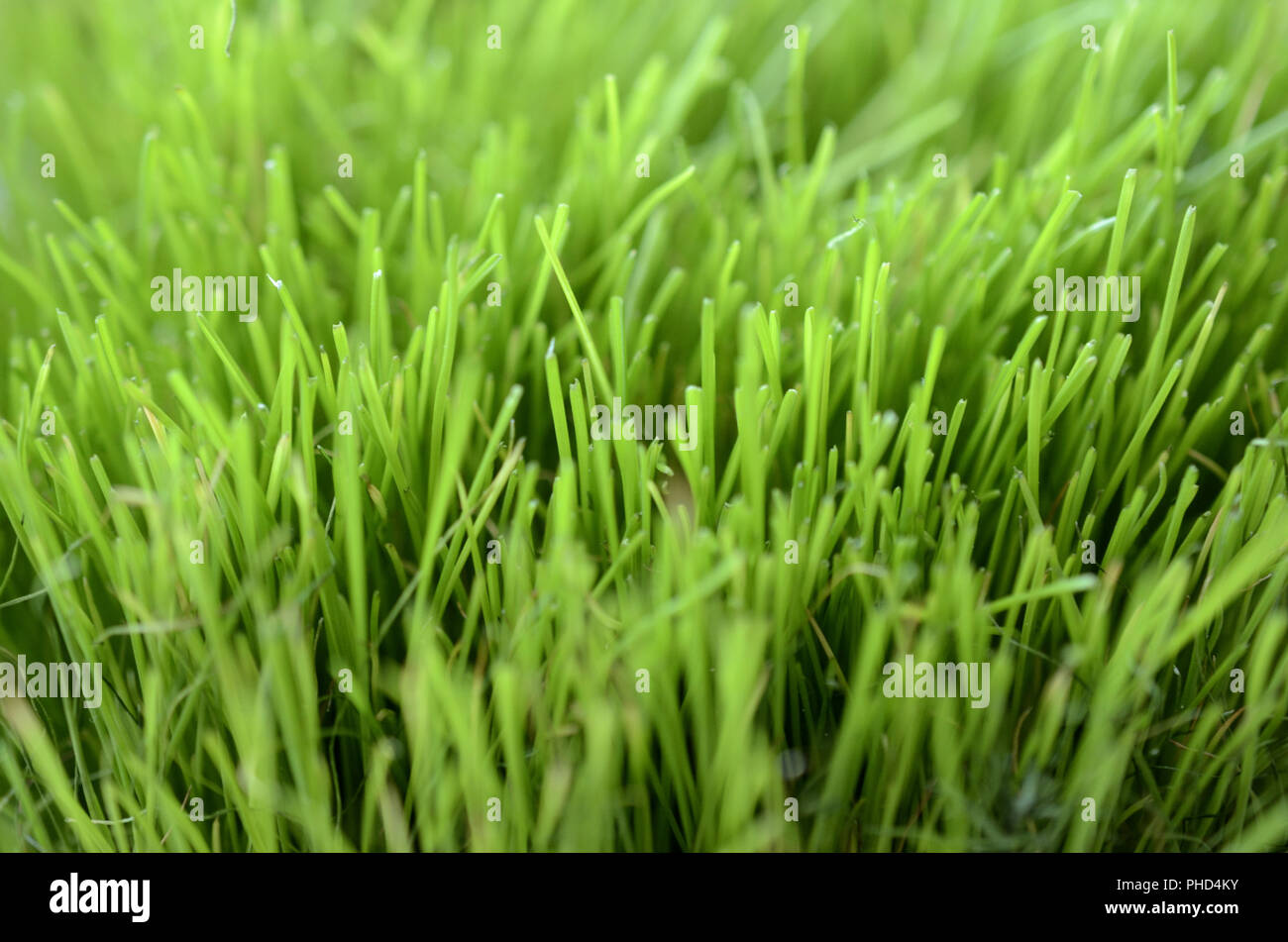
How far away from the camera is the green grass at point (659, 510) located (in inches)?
22.0

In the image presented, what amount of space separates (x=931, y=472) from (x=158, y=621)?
1.71 ft

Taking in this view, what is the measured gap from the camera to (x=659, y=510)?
631 millimetres

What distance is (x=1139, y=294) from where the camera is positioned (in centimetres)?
73

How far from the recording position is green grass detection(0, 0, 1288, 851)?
56cm

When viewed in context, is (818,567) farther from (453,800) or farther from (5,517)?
(5,517)

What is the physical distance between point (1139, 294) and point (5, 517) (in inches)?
34.4
